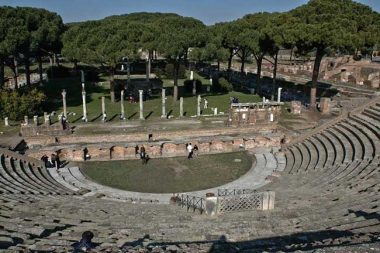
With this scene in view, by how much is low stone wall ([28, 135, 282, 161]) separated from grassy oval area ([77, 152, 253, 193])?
646 mm

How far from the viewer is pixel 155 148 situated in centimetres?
2505

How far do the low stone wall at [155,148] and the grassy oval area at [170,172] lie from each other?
646mm

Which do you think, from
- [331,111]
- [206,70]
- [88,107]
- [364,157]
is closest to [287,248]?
[364,157]

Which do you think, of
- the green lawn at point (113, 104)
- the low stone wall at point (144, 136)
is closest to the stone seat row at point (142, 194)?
the low stone wall at point (144, 136)

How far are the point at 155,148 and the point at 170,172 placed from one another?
2973mm

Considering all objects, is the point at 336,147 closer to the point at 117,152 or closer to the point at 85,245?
the point at 117,152

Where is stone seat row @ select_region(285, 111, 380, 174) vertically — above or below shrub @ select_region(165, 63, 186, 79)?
below

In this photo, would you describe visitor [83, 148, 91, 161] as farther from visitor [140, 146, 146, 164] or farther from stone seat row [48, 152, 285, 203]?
visitor [140, 146, 146, 164]

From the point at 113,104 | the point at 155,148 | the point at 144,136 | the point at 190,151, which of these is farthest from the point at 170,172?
the point at 113,104

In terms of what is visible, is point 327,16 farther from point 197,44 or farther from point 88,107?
point 88,107

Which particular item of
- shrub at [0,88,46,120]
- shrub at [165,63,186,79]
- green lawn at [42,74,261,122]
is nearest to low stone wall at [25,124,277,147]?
green lawn at [42,74,261,122]

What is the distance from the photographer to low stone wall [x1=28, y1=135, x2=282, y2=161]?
78.6 feet

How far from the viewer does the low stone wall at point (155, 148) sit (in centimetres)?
2395

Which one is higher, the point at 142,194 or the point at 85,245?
the point at 85,245
